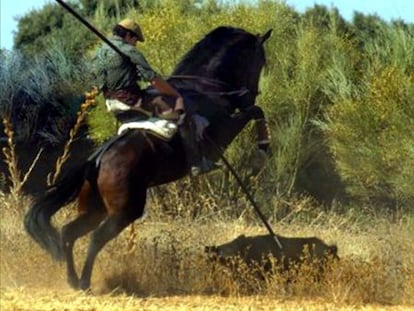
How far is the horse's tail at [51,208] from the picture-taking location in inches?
475

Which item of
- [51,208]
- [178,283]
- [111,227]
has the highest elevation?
[51,208]

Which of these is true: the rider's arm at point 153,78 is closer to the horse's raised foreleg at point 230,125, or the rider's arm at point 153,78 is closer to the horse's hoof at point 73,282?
the horse's raised foreleg at point 230,125

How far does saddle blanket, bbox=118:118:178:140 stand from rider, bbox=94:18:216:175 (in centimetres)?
7

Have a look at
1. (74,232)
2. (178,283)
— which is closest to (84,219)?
(74,232)

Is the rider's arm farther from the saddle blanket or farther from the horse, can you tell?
the horse

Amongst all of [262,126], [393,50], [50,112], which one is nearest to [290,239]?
[262,126]

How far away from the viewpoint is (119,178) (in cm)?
1192

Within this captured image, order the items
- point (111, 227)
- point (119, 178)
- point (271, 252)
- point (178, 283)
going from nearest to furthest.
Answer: point (119, 178), point (111, 227), point (178, 283), point (271, 252)

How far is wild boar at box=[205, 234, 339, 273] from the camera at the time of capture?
12656 millimetres

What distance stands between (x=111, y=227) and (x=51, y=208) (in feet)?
2.15

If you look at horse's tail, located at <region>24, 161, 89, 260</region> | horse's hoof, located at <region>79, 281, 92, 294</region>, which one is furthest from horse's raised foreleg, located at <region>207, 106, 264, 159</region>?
horse's hoof, located at <region>79, 281, 92, 294</region>

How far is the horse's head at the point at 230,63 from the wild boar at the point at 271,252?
4.79 ft

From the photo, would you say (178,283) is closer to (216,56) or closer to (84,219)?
(84,219)

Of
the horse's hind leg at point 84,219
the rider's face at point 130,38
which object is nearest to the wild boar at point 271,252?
the horse's hind leg at point 84,219
